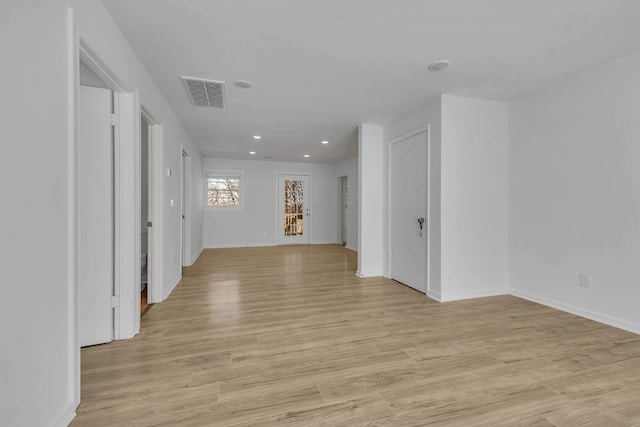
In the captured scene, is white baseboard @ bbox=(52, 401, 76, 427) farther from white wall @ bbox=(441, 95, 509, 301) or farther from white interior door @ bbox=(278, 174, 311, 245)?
white interior door @ bbox=(278, 174, 311, 245)

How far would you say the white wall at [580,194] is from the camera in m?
2.46

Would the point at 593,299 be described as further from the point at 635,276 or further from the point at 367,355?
the point at 367,355

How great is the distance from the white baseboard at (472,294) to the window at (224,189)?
229 inches

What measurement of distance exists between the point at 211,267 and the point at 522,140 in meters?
5.05

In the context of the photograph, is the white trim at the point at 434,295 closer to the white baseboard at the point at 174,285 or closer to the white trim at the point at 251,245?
the white baseboard at the point at 174,285

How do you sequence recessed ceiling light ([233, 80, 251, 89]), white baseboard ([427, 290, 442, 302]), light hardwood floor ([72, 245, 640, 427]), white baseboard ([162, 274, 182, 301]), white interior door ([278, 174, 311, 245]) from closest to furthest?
light hardwood floor ([72, 245, 640, 427]), recessed ceiling light ([233, 80, 251, 89]), white baseboard ([427, 290, 442, 302]), white baseboard ([162, 274, 182, 301]), white interior door ([278, 174, 311, 245])

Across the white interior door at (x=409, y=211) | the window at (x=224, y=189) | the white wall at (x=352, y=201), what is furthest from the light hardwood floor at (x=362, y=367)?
the window at (x=224, y=189)

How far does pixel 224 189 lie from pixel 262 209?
3.73 feet

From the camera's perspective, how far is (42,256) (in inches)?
48.4

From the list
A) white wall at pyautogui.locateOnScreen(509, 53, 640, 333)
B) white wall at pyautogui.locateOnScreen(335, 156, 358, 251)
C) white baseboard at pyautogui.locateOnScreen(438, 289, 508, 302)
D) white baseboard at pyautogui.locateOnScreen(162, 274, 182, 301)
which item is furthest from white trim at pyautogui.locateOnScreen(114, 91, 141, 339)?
white wall at pyautogui.locateOnScreen(335, 156, 358, 251)

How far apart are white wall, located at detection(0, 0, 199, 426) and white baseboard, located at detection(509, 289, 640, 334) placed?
4081 mm

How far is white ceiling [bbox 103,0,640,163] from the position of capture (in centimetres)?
183

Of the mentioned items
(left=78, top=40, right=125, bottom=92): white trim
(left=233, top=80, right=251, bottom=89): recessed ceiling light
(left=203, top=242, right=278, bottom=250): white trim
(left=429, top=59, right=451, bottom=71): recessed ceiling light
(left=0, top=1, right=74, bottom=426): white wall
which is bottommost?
(left=203, top=242, right=278, bottom=250): white trim

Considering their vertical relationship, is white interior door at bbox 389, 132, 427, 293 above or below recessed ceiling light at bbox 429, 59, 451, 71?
below
